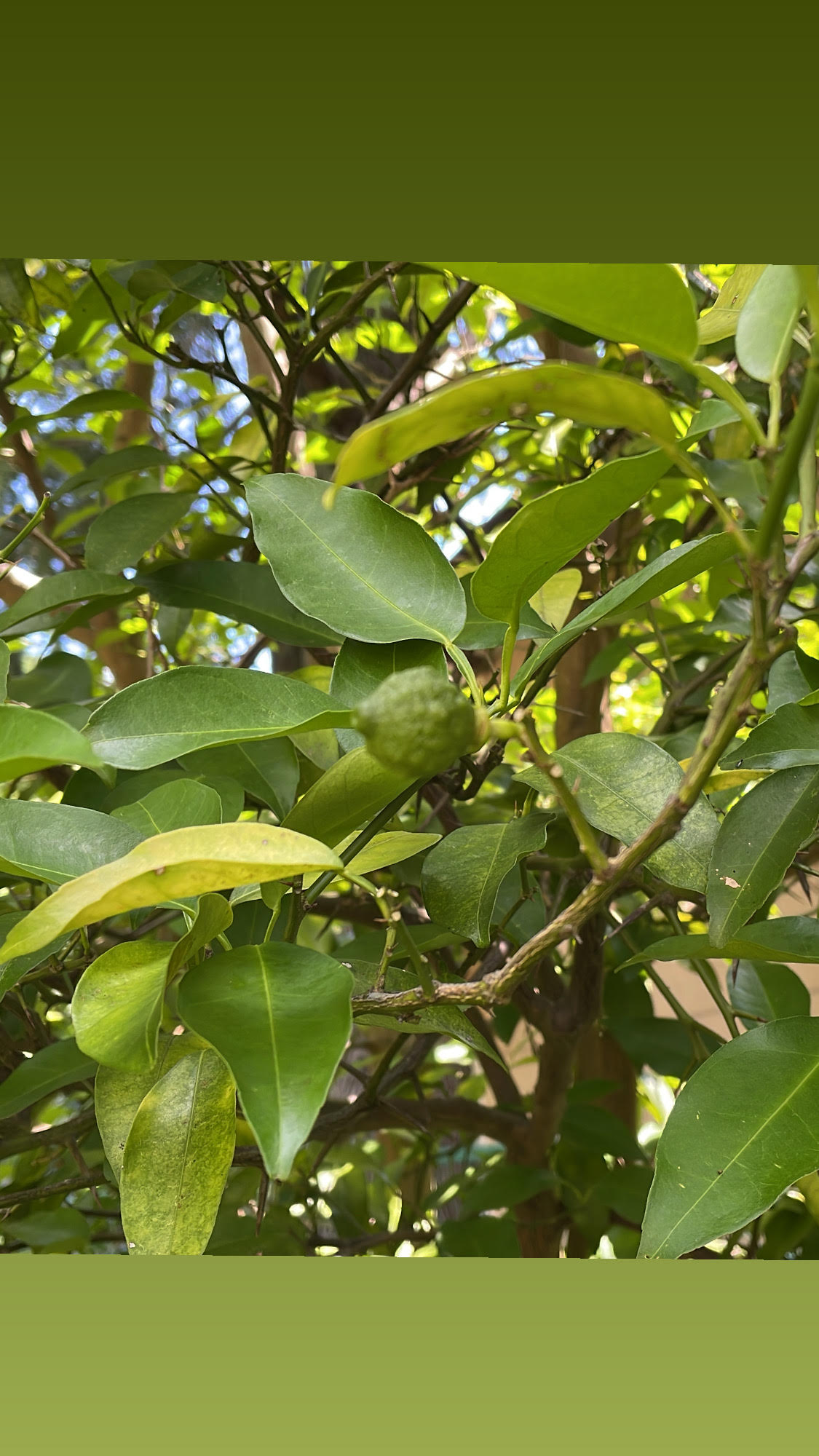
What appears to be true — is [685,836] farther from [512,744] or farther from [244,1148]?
[512,744]

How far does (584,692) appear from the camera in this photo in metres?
1.13

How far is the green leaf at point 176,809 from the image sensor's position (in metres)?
0.38

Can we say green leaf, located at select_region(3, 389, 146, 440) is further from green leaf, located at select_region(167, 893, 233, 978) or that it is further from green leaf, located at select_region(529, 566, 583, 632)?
green leaf, located at select_region(167, 893, 233, 978)

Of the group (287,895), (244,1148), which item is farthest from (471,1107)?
(287,895)

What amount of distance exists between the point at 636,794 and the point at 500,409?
18cm

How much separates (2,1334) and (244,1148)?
31cm

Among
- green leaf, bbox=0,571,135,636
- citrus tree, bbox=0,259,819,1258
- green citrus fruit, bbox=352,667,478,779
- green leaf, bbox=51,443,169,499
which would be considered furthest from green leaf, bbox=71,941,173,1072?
green leaf, bbox=51,443,169,499

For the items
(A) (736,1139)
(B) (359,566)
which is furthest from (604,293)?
(A) (736,1139)

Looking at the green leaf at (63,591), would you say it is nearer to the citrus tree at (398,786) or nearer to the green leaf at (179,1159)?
the citrus tree at (398,786)

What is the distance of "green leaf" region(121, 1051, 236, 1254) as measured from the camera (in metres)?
0.32

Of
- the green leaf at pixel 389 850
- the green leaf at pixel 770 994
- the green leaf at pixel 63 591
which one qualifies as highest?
the green leaf at pixel 63 591

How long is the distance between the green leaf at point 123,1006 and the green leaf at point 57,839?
0.12 ft

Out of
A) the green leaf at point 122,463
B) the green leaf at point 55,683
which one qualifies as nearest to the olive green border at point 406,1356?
the green leaf at point 55,683

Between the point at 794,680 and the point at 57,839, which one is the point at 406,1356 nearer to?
the point at 57,839
